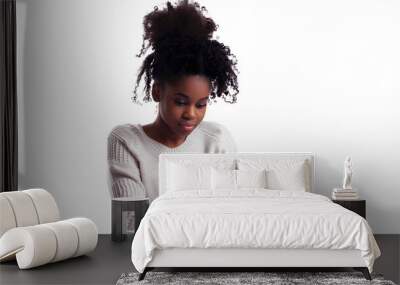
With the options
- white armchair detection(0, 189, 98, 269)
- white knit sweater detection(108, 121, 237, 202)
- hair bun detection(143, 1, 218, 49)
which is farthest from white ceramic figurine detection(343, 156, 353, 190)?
white armchair detection(0, 189, 98, 269)

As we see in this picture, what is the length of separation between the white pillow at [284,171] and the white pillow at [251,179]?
100 millimetres

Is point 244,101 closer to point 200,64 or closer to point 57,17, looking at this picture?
point 200,64

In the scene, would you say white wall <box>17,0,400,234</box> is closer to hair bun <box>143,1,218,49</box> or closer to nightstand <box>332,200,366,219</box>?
hair bun <box>143,1,218,49</box>

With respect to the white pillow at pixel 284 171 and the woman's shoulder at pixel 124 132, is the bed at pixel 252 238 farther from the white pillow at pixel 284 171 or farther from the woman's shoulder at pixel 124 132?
the woman's shoulder at pixel 124 132

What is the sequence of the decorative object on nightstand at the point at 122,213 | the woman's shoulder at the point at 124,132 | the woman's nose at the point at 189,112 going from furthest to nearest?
the woman's shoulder at the point at 124,132 → the woman's nose at the point at 189,112 → the decorative object on nightstand at the point at 122,213

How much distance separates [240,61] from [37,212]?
2771mm

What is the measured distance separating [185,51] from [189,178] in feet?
4.54

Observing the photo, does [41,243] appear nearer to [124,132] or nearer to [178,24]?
[124,132]

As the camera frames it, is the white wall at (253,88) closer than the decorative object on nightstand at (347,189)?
No

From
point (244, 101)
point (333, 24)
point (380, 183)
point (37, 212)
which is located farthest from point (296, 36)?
point (37, 212)

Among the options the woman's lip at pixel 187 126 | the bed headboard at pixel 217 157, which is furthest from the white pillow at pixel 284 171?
the woman's lip at pixel 187 126

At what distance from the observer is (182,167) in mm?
6984

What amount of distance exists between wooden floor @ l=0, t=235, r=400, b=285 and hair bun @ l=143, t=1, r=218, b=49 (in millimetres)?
2327

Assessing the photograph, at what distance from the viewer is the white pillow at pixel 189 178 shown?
6840mm
